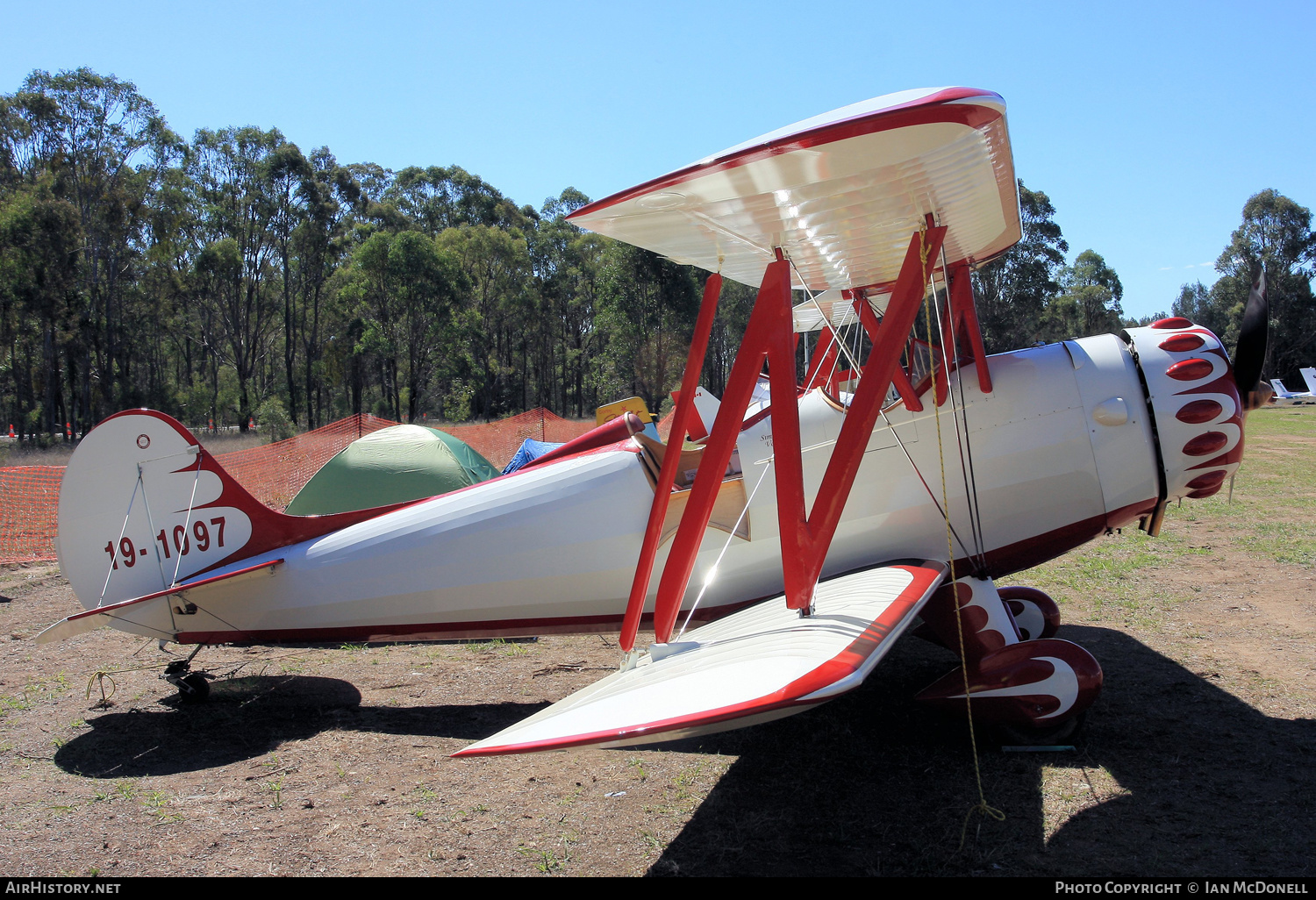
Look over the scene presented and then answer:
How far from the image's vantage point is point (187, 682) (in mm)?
5328

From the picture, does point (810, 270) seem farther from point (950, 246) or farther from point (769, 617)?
point (769, 617)

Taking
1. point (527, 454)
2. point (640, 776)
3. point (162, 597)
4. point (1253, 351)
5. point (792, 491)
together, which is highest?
point (1253, 351)

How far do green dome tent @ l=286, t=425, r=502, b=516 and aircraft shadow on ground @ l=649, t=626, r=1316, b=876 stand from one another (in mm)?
7032

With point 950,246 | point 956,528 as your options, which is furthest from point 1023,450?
point 950,246

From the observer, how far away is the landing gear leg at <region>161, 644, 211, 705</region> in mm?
5312

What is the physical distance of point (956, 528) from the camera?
4.80 m

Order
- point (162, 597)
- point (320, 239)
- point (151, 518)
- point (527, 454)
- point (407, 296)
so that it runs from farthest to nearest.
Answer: point (320, 239), point (407, 296), point (527, 454), point (151, 518), point (162, 597)

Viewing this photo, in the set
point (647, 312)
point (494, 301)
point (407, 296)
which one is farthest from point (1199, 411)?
point (494, 301)

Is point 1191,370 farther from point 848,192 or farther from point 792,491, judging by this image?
point 792,491

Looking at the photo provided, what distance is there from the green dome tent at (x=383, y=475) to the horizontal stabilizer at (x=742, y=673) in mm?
7121

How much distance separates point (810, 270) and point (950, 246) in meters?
1.00

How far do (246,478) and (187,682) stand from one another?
367 inches

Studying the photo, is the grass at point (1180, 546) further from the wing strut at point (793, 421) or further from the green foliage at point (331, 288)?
the green foliage at point (331, 288)

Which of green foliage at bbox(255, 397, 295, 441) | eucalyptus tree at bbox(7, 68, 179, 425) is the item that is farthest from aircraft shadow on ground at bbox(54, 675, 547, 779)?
eucalyptus tree at bbox(7, 68, 179, 425)
